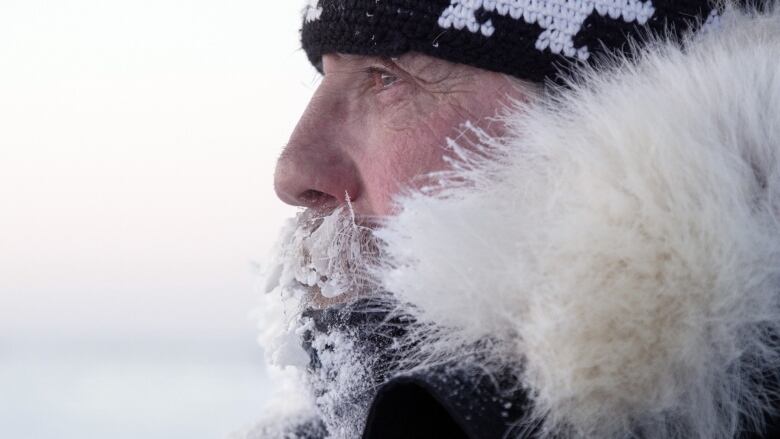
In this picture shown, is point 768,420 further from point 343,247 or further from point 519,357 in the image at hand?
point 343,247

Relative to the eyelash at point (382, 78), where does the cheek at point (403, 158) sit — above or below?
below

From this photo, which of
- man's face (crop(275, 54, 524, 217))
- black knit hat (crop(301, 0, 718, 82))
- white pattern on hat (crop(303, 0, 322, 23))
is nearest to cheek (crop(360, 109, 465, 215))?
man's face (crop(275, 54, 524, 217))

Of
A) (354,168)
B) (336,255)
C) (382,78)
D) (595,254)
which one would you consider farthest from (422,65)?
(595,254)

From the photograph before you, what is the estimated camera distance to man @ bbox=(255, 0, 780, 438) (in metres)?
0.86

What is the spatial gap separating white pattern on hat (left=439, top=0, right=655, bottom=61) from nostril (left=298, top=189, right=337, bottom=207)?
14.6 inches

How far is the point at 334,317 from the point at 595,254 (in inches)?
19.9

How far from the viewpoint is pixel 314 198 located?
141cm

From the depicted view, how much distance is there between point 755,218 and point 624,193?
14cm

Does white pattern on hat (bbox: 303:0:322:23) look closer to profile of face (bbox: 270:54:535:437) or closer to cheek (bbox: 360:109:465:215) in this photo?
profile of face (bbox: 270:54:535:437)

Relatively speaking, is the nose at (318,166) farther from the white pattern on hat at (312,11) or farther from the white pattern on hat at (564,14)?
the white pattern on hat at (564,14)

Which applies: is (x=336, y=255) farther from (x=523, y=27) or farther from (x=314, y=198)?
(x=523, y=27)

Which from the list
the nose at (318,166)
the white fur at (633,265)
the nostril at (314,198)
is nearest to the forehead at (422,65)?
the nose at (318,166)

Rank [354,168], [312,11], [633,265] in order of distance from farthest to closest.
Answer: [312,11] → [354,168] → [633,265]

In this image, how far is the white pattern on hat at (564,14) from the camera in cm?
127
